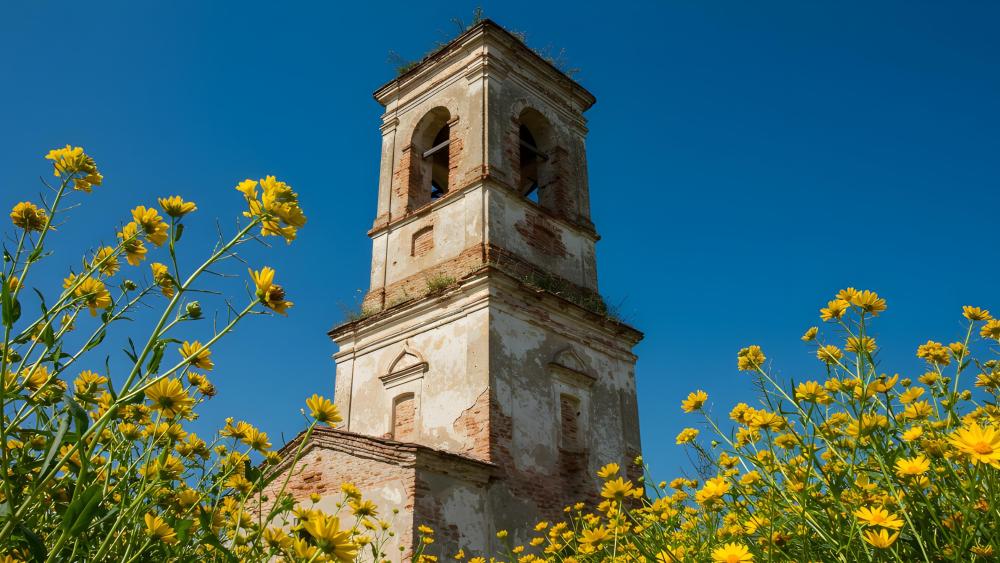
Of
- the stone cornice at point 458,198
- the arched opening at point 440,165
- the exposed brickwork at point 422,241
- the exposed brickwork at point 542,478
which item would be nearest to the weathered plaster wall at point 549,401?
the exposed brickwork at point 542,478

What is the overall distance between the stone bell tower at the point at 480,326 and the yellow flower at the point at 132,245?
7614 millimetres

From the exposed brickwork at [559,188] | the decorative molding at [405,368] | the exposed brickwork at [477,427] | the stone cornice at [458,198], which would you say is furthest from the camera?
the exposed brickwork at [559,188]

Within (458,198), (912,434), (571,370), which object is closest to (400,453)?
(571,370)

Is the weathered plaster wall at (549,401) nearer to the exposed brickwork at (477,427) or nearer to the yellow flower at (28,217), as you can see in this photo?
the exposed brickwork at (477,427)

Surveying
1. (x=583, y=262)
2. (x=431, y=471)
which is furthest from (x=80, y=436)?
(x=583, y=262)

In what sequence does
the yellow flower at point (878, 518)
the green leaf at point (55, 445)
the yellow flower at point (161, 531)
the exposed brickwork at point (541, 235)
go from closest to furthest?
the green leaf at point (55, 445) < the yellow flower at point (878, 518) < the yellow flower at point (161, 531) < the exposed brickwork at point (541, 235)

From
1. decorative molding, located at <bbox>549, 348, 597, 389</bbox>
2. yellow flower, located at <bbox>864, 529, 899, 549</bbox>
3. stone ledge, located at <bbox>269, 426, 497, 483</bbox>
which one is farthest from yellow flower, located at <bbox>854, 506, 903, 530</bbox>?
decorative molding, located at <bbox>549, 348, 597, 389</bbox>

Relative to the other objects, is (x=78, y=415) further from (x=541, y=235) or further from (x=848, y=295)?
(x=541, y=235)

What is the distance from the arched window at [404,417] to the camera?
40.7 feet

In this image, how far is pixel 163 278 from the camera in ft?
8.61

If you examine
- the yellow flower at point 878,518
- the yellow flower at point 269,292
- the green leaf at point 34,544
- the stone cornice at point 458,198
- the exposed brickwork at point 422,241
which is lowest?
the green leaf at point 34,544

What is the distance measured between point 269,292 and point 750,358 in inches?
79.6

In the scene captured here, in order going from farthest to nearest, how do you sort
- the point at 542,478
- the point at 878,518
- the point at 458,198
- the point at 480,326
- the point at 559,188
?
the point at 559,188 → the point at 458,198 → the point at 480,326 → the point at 542,478 → the point at 878,518

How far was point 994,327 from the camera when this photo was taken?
331cm
